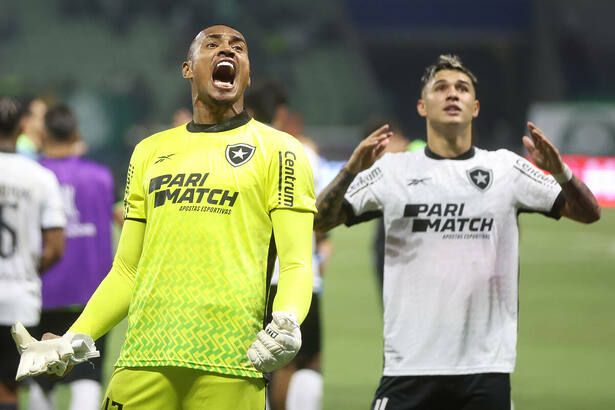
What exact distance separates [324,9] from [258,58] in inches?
168

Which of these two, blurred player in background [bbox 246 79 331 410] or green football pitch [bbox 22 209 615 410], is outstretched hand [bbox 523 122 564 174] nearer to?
blurred player in background [bbox 246 79 331 410]

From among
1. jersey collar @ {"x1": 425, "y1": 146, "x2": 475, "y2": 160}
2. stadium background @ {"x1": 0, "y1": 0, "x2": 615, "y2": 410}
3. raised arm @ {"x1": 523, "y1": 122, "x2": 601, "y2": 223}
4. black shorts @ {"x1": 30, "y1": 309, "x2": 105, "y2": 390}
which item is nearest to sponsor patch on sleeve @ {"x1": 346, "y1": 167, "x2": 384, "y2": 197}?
jersey collar @ {"x1": 425, "y1": 146, "x2": 475, "y2": 160}

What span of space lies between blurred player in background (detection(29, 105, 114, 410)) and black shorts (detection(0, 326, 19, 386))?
0.73 meters

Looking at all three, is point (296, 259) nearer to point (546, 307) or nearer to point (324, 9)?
point (546, 307)

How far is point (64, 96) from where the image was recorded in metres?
35.7

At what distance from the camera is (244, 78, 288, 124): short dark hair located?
614 cm

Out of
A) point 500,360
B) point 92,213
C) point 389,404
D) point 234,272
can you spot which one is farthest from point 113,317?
point 92,213

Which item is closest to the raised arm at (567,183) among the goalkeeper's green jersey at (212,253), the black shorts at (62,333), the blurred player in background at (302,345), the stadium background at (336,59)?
the goalkeeper's green jersey at (212,253)

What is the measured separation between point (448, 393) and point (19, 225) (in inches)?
102

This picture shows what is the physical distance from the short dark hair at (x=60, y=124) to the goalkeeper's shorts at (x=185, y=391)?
A: 3.51 meters

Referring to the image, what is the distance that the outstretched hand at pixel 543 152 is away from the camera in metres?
4.31

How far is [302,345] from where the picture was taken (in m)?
6.50

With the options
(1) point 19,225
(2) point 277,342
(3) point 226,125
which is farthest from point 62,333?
(2) point 277,342

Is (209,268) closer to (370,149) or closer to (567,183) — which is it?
(370,149)
